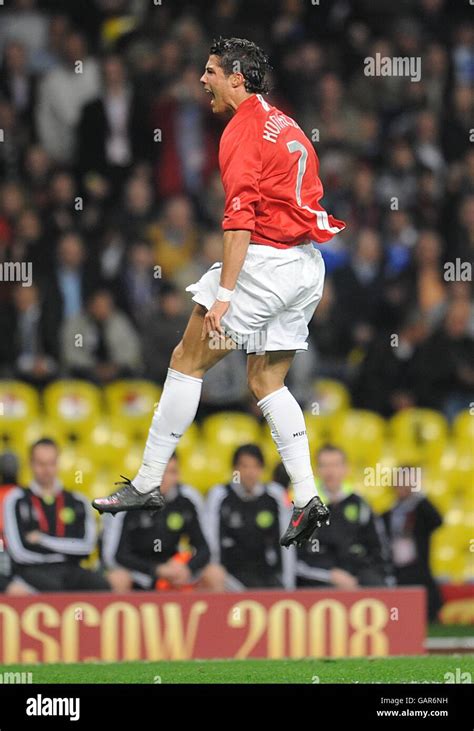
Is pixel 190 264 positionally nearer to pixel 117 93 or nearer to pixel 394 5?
pixel 117 93

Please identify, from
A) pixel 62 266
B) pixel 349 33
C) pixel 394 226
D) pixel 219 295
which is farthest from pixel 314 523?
pixel 349 33

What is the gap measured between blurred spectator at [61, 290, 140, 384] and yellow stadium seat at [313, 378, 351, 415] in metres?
1.43

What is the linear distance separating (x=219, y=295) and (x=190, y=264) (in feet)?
20.3

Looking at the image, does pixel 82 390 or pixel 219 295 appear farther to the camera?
pixel 82 390

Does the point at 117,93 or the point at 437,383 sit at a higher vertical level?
the point at 117,93

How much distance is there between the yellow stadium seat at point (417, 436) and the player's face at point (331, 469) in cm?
187

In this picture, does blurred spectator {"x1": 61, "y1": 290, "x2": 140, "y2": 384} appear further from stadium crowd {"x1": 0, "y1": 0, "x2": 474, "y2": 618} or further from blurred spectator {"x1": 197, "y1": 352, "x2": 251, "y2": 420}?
blurred spectator {"x1": 197, "y1": 352, "x2": 251, "y2": 420}

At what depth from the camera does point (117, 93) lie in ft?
43.8

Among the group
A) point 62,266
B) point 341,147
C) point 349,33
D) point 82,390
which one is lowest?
point 82,390

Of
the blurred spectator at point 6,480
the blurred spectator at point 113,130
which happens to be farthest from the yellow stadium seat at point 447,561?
the blurred spectator at point 113,130

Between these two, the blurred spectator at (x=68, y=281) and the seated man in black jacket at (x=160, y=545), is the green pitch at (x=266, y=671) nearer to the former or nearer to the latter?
the seated man in black jacket at (x=160, y=545)

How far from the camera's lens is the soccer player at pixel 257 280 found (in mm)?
6684

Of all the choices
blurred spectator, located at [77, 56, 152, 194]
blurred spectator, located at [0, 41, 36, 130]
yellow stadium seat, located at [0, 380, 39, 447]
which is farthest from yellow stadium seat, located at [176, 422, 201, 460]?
blurred spectator, located at [0, 41, 36, 130]

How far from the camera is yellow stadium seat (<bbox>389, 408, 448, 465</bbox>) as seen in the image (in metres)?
12.0
